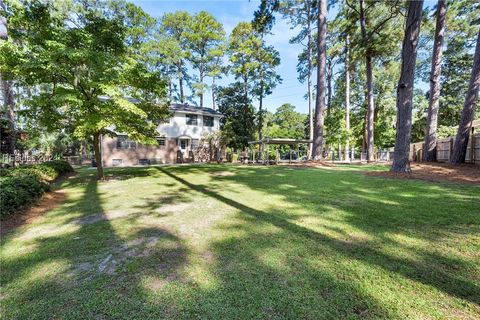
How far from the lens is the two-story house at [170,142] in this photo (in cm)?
2158

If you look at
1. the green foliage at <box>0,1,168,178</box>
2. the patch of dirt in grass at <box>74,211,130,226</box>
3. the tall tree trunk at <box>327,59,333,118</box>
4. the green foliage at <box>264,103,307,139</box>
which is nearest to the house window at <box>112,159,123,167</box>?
the green foliage at <box>0,1,168,178</box>

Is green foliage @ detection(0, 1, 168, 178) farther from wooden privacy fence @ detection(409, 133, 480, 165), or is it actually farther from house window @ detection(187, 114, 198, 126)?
wooden privacy fence @ detection(409, 133, 480, 165)

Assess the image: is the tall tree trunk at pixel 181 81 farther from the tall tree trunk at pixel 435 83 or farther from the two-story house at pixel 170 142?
the tall tree trunk at pixel 435 83

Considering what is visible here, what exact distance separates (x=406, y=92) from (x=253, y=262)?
9.82 m

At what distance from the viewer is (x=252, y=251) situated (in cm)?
320

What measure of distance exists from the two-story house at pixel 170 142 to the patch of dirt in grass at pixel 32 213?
15187 mm

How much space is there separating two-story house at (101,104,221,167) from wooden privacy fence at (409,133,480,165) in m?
18.3

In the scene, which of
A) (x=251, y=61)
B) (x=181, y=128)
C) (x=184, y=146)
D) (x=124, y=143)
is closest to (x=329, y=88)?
(x=251, y=61)

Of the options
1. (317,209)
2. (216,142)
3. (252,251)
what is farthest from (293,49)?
(252,251)

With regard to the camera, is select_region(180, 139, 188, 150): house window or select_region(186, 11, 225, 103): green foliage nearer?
select_region(180, 139, 188, 150): house window

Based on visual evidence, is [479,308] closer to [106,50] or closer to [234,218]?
[234,218]

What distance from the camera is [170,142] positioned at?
24.1m

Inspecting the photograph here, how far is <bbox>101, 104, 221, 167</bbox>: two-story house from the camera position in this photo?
21.6m

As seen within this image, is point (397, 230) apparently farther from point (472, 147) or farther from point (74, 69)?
point (74, 69)
